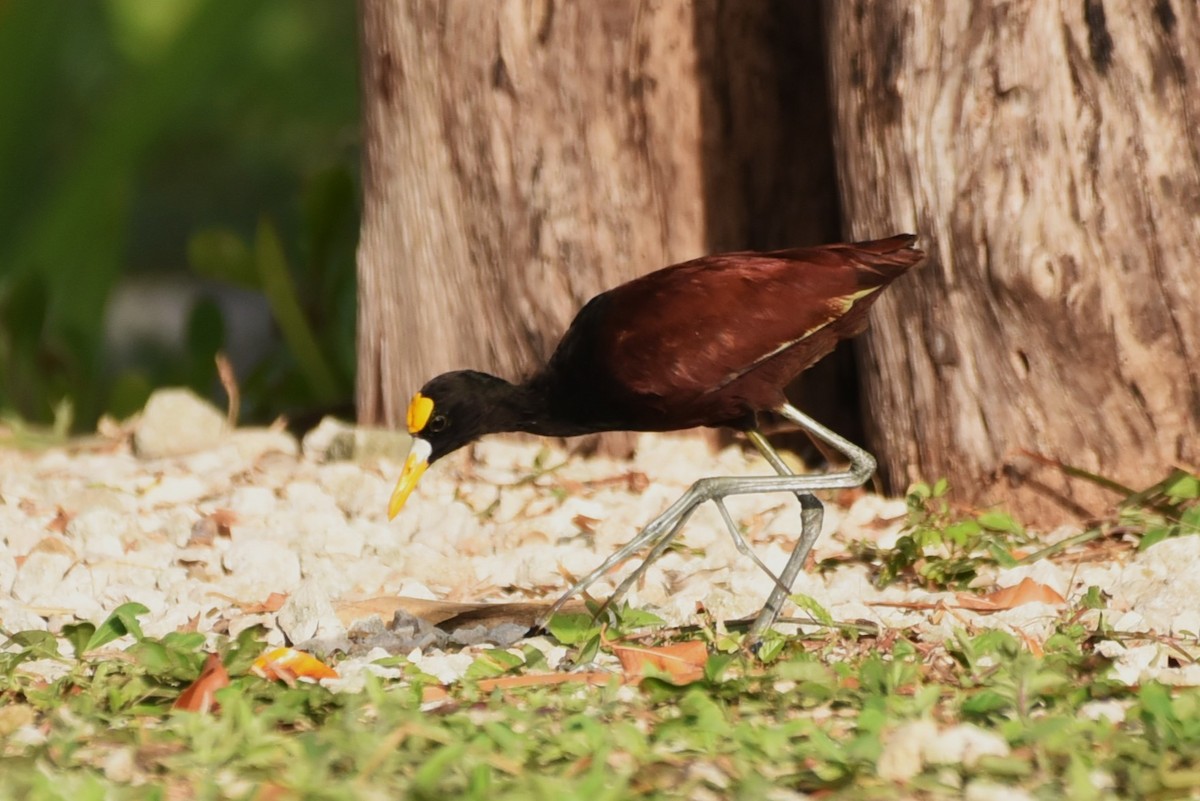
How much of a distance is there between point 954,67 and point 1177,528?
3.94 feet

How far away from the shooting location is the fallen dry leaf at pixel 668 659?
2949 mm

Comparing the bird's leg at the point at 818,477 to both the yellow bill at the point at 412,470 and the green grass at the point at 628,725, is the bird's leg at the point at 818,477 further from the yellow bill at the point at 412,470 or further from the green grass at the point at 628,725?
the yellow bill at the point at 412,470

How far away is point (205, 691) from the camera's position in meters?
2.80

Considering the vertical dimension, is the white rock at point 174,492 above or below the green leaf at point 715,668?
above

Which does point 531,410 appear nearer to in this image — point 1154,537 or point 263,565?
point 263,565

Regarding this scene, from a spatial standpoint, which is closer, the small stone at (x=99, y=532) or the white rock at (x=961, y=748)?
the white rock at (x=961, y=748)

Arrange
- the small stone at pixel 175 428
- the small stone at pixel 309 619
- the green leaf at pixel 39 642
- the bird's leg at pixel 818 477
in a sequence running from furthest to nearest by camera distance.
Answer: the small stone at pixel 175 428 → the bird's leg at pixel 818 477 → the small stone at pixel 309 619 → the green leaf at pixel 39 642

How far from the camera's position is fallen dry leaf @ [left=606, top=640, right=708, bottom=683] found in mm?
2949

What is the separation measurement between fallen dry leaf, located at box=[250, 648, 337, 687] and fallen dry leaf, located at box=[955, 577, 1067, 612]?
52.5 inches

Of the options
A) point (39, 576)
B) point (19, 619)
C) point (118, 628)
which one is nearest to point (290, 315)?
point (39, 576)

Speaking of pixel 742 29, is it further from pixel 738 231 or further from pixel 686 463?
pixel 686 463

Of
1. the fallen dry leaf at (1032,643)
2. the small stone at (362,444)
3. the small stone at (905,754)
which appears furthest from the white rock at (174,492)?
the small stone at (905,754)

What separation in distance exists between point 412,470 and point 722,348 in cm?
83

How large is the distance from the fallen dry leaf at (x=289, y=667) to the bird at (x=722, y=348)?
2.09 ft
